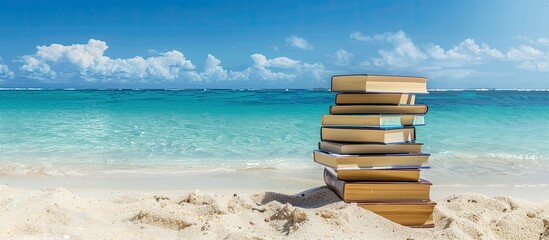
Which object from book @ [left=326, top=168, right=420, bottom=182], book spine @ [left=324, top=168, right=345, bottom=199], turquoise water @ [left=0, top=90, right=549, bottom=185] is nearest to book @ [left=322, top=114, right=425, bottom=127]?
book @ [left=326, top=168, right=420, bottom=182]

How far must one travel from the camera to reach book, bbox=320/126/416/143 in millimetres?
3592

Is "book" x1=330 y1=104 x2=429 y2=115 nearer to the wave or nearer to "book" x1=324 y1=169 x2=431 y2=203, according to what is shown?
"book" x1=324 y1=169 x2=431 y2=203

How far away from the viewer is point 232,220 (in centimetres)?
358

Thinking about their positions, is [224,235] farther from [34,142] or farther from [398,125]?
[34,142]

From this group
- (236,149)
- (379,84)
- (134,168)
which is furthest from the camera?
(236,149)

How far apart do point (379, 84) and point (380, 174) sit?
0.67 m

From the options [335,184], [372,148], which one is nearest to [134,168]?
[335,184]

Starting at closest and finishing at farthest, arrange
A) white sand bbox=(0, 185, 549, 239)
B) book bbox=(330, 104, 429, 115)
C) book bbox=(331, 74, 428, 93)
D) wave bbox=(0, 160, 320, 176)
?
white sand bbox=(0, 185, 549, 239), book bbox=(331, 74, 428, 93), book bbox=(330, 104, 429, 115), wave bbox=(0, 160, 320, 176)

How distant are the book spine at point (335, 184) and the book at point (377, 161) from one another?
17 cm

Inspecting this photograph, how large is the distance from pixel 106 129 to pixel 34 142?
304cm

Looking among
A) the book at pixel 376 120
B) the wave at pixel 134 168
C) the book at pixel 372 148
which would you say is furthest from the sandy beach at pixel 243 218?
the wave at pixel 134 168

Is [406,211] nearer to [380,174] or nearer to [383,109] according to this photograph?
[380,174]

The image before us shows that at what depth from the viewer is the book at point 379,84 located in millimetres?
3557

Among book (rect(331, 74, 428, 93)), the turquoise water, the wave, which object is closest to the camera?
book (rect(331, 74, 428, 93))
